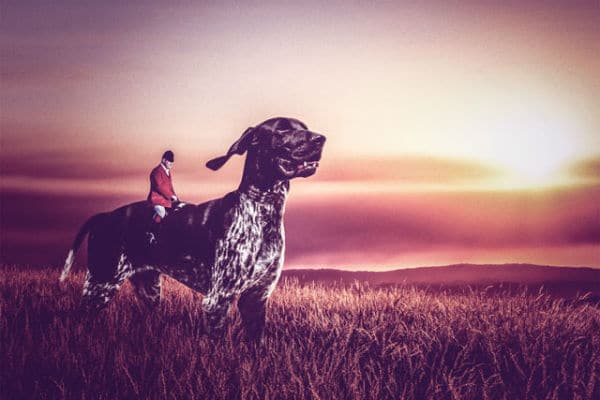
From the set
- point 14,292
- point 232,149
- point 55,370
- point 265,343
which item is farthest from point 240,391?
point 14,292

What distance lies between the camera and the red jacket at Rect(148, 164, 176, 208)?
483 cm

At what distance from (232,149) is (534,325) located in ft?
6.81

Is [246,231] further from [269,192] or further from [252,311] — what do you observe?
[252,311]

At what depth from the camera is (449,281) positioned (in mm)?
6574

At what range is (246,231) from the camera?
14.1ft

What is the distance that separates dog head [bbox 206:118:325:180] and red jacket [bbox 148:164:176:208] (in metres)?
0.60

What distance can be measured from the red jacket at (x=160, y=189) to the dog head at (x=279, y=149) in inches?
23.6

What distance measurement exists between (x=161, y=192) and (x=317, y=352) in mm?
1509

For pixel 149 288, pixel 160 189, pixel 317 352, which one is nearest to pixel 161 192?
pixel 160 189

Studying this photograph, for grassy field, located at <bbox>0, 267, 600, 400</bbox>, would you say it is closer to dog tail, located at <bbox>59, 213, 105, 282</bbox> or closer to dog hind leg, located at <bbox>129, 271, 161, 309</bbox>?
dog hind leg, located at <bbox>129, 271, 161, 309</bbox>

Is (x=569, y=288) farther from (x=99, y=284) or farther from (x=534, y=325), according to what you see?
(x=99, y=284)

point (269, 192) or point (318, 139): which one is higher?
point (318, 139)

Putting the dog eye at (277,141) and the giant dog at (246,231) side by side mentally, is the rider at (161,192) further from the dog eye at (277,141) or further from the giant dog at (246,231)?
the dog eye at (277,141)

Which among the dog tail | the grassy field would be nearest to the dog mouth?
the grassy field
